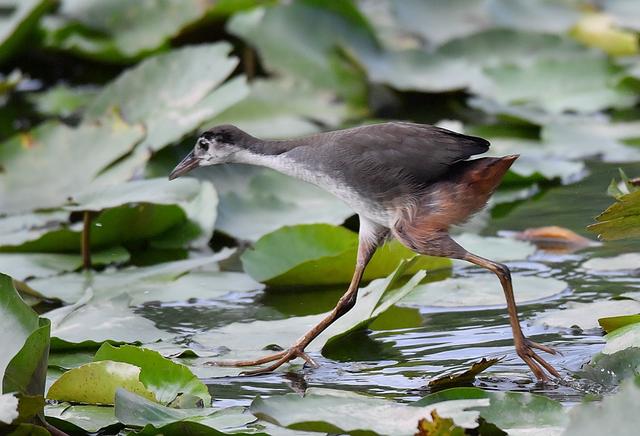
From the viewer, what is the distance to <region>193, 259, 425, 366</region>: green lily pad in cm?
397

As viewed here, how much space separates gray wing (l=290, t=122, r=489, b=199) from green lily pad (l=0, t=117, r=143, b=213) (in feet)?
6.06

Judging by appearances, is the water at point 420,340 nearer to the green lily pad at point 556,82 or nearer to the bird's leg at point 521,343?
the bird's leg at point 521,343

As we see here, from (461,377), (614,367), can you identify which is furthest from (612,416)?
(461,377)

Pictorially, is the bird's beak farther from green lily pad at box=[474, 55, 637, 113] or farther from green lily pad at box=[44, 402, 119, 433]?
green lily pad at box=[474, 55, 637, 113]

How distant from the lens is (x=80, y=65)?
846cm

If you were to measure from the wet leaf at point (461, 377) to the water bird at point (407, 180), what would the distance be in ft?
0.84

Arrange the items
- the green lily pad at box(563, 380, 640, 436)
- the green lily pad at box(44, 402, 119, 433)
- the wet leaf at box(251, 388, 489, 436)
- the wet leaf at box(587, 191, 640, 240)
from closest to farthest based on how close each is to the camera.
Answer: the green lily pad at box(563, 380, 640, 436), the wet leaf at box(251, 388, 489, 436), the green lily pad at box(44, 402, 119, 433), the wet leaf at box(587, 191, 640, 240)

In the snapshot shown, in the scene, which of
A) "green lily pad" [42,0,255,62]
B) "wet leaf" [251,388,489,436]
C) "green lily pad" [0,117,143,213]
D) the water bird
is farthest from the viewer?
"green lily pad" [42,0,255,62]

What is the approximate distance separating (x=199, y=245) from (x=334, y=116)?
2089 millimetres

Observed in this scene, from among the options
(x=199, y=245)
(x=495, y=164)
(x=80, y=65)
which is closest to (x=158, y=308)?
(x=199, y=245)

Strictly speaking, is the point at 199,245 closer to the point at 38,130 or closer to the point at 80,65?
the point at 38,130

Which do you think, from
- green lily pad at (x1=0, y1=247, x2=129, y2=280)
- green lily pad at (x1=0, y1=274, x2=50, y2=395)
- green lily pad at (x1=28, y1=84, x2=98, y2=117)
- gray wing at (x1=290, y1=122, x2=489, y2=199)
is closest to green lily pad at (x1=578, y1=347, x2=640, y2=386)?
Answer: gray wing at (x1=290, y1=122, x2=489, y2=199)

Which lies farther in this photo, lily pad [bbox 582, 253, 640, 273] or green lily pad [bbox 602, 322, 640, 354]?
lily pad [bbox 582, 253, 640, 273]

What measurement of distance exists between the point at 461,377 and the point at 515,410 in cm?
52
